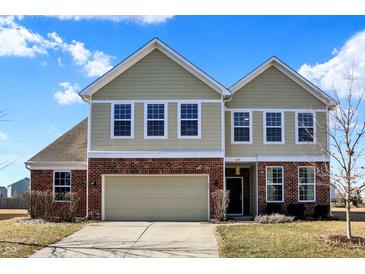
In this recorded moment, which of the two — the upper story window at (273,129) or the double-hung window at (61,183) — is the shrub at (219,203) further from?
the double-hung window at (61,183)

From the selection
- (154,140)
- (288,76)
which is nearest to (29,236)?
(154,140)

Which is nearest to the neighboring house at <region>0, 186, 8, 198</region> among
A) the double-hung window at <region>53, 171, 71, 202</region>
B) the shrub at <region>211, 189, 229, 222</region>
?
the double-hung window at <region>53, 171, 71, 202</region>

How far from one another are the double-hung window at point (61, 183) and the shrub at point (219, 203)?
22.9 ft

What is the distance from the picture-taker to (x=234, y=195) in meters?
24.6

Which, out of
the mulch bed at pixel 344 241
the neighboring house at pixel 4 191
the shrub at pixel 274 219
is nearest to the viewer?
the mulch bed at pixel 344 241

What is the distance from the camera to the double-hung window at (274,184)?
22906 millimetres

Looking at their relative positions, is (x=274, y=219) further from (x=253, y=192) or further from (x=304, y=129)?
(x=304, y=129)

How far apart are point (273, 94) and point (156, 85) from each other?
5.75m

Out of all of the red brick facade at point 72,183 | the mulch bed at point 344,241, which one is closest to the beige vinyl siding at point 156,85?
the red brick facade at point 72,183

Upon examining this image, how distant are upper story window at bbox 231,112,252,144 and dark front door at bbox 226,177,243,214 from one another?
100 inches

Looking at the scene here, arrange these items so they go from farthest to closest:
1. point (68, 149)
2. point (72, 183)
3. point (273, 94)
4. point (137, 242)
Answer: point (68, 149) < point (273, 94) < point (72, 183) < point (137, 242)

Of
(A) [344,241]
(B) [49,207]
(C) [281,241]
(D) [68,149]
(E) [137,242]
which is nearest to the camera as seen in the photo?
(A) [344,241]
